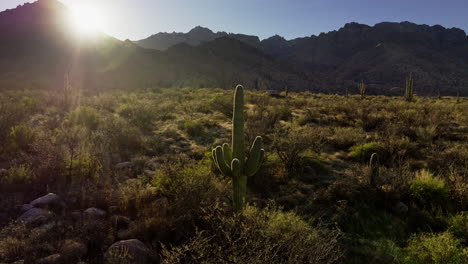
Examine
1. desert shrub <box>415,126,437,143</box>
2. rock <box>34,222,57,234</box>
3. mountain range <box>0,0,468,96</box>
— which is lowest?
rock <box>34,222,57,234</box>

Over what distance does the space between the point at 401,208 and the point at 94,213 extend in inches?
230

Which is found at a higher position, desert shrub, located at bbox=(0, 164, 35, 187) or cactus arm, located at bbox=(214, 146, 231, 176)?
cactus arm, located at bbox=(214, 146, 231, 176)

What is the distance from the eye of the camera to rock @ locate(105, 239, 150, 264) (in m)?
3.51

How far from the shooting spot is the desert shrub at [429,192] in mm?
5469

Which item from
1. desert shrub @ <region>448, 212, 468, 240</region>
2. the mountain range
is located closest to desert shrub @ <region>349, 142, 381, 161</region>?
desert shrub @ <region>448, 212, 468, 240</region>

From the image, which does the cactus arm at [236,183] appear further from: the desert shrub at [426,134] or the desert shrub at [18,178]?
the desert shrub at [426,134]

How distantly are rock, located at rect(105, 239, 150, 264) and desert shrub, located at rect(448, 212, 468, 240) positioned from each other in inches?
193

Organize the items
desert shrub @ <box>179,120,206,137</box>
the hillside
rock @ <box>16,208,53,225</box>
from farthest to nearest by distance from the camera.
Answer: the hillside → desert shrub @ <box>179,120,206,137</box> → rock @ <box>16,208,53,225</box>

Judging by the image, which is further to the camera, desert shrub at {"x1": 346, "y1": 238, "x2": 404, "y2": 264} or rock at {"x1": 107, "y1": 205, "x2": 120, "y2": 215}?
rock at {"x1": 107, "y1": 205, "x2": 120, "y2": 215}

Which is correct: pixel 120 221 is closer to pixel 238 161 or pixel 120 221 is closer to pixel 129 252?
pixel 129 252

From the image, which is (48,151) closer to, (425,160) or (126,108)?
(126,108)

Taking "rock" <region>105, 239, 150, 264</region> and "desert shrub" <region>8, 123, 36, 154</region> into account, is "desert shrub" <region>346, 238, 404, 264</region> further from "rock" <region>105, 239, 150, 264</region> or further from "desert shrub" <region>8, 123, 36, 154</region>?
"desert shrub" <region>8, 123, 36, 154</region>

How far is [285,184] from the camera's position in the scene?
6.44 meters

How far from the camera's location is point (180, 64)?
64375mm
